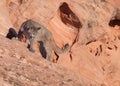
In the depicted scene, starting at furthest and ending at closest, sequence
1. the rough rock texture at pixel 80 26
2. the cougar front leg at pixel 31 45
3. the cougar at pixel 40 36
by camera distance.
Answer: the rough rock texture at pixel 80 26 → the cougar at pixel 40 36 → the cougar front leg at pixel 31 45

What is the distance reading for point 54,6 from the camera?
19.4 metres

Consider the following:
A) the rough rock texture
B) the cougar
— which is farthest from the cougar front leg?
the rough rock texture

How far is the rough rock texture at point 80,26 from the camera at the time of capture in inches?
734

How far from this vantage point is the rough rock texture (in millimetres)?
18641

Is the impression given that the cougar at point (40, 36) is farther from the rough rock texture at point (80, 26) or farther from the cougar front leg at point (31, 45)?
the rough rock texture at point (80, 26)

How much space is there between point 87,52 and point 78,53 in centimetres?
139

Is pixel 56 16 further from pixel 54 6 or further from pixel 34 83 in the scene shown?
pixel 34 83

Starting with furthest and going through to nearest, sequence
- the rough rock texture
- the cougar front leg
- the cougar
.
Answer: the rough rock texture, the cougar, the cougar front leg

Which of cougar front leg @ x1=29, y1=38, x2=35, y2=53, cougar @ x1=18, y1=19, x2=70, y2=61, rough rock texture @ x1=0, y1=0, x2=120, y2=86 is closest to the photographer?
cougar front leg @ x1=29, y1=38, x2=35, y2=53

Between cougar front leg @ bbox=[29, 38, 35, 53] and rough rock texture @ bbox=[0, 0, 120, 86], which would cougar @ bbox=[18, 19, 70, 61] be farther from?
rough rock texture @ bbox=[0, 0, 120, 86]

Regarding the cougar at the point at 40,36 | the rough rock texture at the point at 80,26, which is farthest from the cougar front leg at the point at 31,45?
the rough rock texture at the point at 80,26

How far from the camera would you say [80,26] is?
20.0 metres

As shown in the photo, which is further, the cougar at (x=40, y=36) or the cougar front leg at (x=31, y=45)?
the cougar at (x=40, y=36)

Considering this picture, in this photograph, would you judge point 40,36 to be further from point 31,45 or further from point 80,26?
point 80,26
